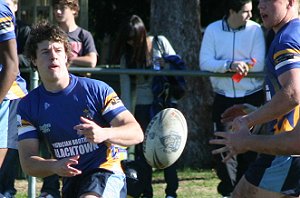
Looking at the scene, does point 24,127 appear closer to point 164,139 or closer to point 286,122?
point 286,122

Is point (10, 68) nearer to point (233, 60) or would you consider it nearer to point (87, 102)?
point (87, 102)

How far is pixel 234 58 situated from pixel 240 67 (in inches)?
14.2

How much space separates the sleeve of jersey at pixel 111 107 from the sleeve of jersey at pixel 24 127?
519 mm

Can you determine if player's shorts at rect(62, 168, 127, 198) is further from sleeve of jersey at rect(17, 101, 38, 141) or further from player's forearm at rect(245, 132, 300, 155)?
player's forearm at rect(245, 132, 300, 155)

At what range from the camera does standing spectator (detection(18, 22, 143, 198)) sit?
228 inches

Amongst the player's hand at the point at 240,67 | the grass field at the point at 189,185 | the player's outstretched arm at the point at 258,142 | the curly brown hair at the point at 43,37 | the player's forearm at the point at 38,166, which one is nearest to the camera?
the player's outstretched arm at the point at 258,142

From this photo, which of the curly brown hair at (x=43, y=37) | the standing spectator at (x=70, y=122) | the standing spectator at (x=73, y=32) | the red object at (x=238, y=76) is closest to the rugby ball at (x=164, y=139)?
the red object at (x=238, y=76)

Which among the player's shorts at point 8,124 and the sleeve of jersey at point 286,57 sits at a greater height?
the sleeve of jersey at point 286,57

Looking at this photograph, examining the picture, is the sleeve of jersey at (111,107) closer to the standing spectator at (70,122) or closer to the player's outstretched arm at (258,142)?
the standing spectator at (70,122)

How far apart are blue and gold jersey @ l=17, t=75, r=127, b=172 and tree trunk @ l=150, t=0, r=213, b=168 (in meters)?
5.94

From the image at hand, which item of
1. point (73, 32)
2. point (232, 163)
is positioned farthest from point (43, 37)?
point (232, 163)

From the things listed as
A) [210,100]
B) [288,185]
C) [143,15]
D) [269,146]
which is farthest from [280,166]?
[143,15]

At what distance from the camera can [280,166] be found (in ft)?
18.8

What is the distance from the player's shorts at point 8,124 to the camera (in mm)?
6934
